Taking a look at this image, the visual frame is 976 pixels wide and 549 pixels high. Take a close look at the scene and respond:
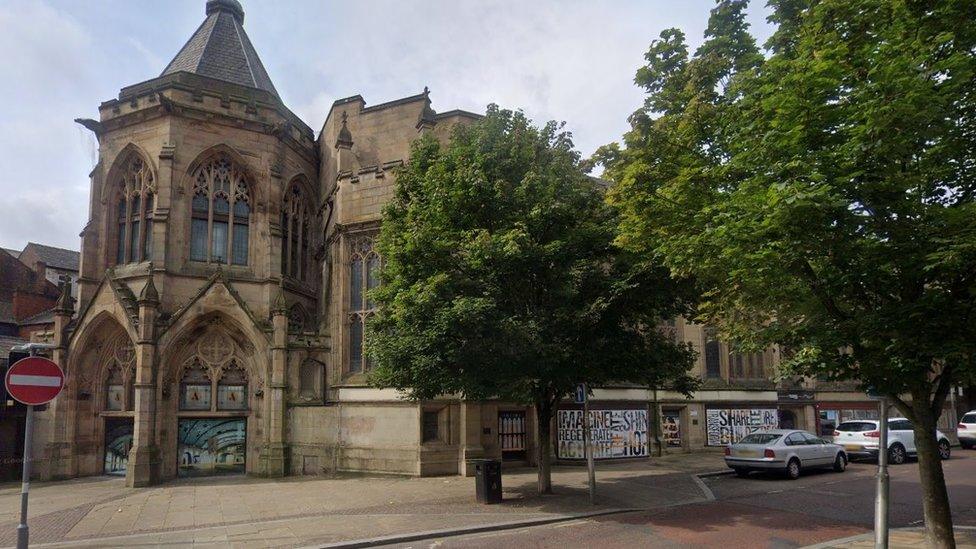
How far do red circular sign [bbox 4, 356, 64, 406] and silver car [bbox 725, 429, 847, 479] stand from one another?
1718 centimetres

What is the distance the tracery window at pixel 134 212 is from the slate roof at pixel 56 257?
17.4 metres

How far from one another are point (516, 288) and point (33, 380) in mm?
A: 8766

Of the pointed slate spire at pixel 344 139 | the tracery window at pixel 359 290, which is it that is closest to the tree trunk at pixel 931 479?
the tracery window at pixel 359 290

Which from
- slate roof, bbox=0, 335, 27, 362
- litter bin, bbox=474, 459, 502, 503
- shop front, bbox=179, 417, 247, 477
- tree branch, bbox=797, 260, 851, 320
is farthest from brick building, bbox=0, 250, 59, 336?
tree branch, bbox=797, 260, 851, 320

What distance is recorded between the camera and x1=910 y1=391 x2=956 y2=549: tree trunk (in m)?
8.59

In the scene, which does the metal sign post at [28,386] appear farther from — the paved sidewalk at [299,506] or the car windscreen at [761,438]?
the car windscreen at [761,438]

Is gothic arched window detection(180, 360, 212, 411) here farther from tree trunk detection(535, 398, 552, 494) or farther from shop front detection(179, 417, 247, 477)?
tree trunk detection(535, 398, 552, 494)

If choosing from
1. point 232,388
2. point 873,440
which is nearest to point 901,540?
point 873,440

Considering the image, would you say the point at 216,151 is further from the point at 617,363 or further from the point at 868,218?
the point at 868,218

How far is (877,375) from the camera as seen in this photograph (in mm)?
8344

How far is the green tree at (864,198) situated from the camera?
7.25 metres

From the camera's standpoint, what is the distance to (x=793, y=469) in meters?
18.1

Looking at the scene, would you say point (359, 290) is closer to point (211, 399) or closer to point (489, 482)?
point (211, 399)

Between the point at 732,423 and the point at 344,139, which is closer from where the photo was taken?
the point at 344,139
